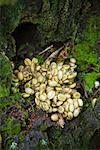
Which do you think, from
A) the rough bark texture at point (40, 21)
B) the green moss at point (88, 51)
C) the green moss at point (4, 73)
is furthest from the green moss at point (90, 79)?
the green moss at point (4, 73)

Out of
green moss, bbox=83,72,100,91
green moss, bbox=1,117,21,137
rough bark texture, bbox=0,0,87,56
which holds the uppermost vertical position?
rough bark texture, bbox=0,0,87,56

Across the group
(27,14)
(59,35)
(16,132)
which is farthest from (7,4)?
(16,132)

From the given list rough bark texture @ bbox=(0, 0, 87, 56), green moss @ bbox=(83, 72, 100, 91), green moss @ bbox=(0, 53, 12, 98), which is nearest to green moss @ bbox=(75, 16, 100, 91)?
green moss @ bbox=(83, 72, 100, 91)

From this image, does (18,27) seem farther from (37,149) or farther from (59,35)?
(37,149)

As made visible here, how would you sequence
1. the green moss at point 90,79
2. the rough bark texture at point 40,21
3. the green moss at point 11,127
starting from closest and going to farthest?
the green moss at point 11,127
the rough bark texture at point 40,21
the green moss at point 90,79

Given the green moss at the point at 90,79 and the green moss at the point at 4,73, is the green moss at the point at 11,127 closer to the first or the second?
the green moss at the point at 4,73

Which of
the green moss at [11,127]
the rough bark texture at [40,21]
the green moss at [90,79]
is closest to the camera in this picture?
the green moss at [11,127]

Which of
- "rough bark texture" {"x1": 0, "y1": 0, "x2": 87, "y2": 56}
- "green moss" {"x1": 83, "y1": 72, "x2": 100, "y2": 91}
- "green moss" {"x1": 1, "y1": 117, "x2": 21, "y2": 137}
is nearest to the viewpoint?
"green moss" {"x1": 1, "y1": 117, "x2": 21, "y2": 137}

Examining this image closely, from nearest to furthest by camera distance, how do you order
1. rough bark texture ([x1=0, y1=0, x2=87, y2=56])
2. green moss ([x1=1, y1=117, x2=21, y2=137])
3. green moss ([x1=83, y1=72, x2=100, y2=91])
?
1. green moss ([x1=1, y1=117, x2=21, y2=137])
2. rough bark texture ([x1=0, y1=0, x2=87, y2=56])
3. green moss ([x1=83, y1=72, x2=100, y2=91])

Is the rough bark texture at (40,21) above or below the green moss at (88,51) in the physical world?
above

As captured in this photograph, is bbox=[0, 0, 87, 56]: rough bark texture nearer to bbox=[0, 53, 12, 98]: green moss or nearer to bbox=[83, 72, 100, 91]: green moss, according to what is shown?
bbox=[0, 53, 12, 98]: green moss

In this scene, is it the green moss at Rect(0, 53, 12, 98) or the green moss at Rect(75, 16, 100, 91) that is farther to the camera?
the green moss at Rect(75, 16, 100, 91)
